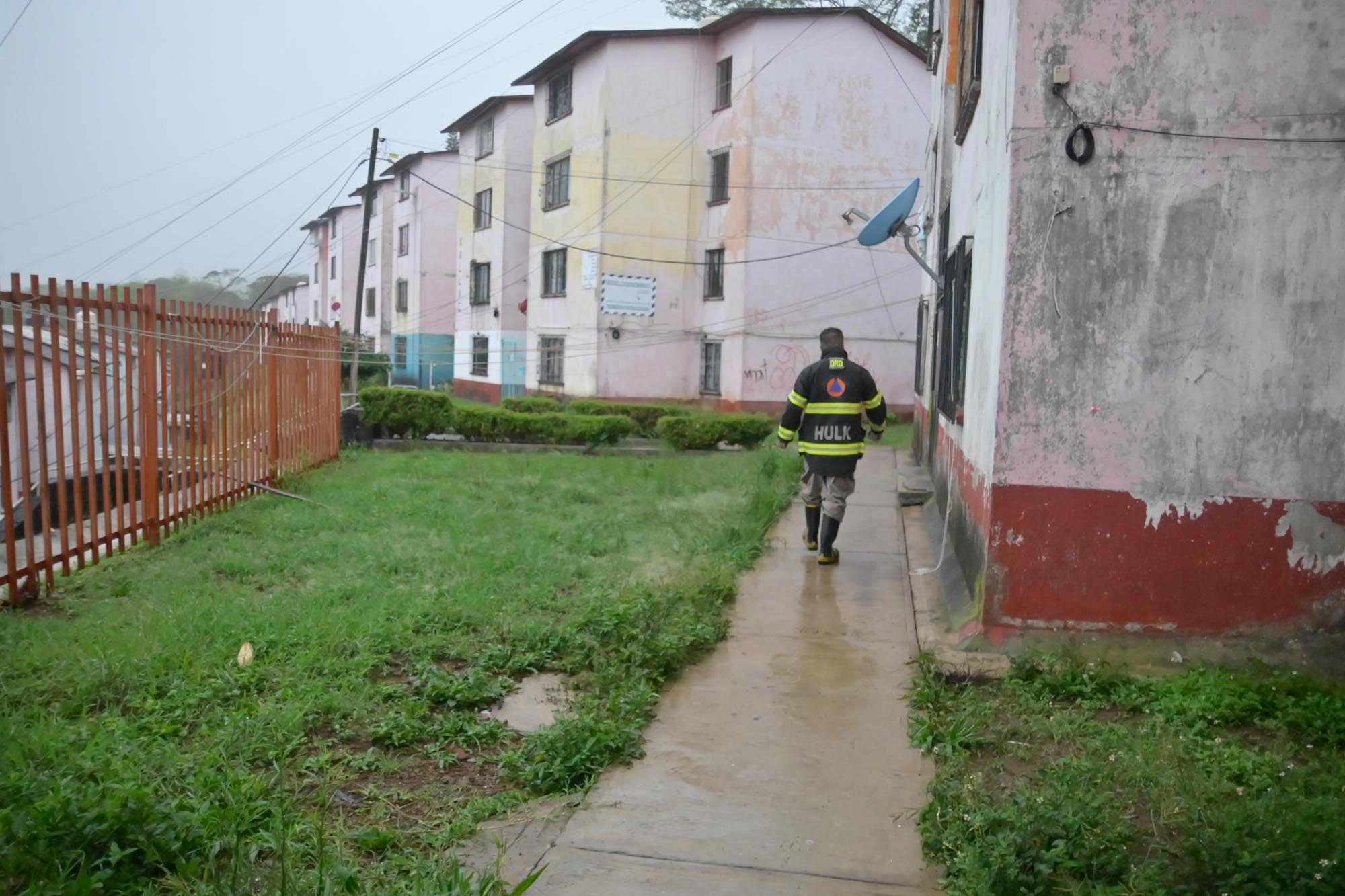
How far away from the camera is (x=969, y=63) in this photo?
7570 mm

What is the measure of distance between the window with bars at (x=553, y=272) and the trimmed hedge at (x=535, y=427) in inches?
415

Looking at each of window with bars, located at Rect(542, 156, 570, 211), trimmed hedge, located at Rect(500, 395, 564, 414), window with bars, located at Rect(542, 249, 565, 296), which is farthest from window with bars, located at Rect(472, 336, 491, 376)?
trimmed hedge, located at Rect(500, 395, 564, 414)

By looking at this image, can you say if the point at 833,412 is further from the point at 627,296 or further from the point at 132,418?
the point at 627,296

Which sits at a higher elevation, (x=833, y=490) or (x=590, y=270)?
(x=590, y=270)

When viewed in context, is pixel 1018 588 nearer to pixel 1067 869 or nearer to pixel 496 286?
pixel 1067 869

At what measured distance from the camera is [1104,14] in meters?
5.13

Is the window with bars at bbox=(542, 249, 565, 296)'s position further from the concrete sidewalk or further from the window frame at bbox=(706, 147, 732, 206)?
the concrete sidewalk

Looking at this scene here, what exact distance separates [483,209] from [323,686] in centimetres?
3035

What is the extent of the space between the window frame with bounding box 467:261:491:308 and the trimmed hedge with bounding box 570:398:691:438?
11.8 metres

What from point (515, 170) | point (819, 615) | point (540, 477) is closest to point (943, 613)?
point (819, 615)

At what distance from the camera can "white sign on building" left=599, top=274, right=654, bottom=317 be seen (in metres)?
26.1

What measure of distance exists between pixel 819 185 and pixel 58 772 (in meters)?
22.8

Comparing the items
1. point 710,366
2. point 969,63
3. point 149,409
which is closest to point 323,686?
point 149,409

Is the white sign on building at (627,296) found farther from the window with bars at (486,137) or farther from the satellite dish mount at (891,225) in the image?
the satellite dish mount at (891,225)
